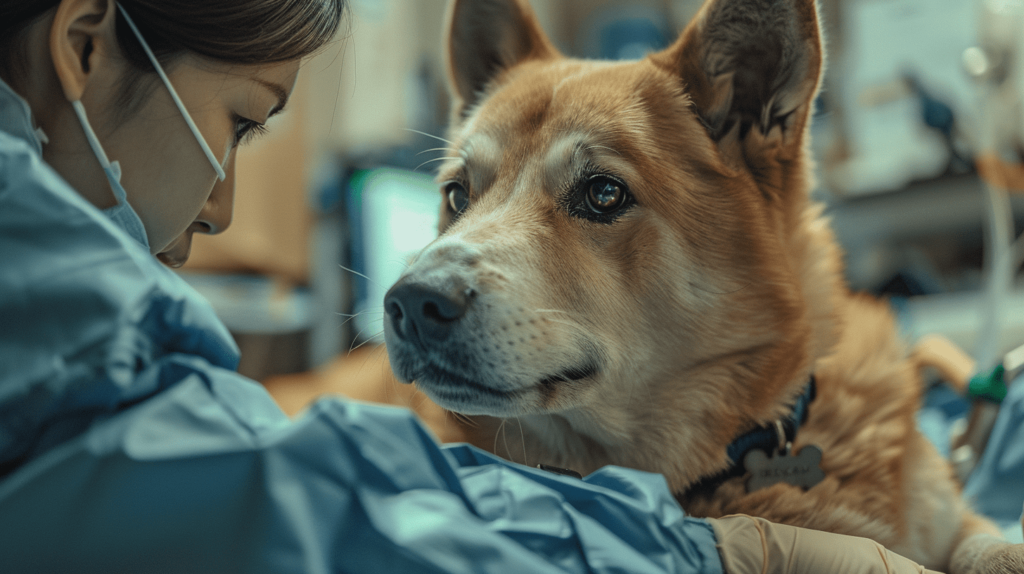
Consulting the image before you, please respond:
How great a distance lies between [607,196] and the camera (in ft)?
3.46

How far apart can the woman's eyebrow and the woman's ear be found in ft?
0.59

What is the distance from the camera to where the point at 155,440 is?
0.51m

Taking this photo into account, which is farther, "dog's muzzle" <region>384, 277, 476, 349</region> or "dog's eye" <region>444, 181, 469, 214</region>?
"dog's eye" <region>444, 181, 469, 214</region>

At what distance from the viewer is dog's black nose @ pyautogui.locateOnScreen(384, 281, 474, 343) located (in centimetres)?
85

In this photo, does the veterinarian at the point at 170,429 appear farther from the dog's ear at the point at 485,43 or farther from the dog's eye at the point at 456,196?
the dog's ear at the point at 485,43

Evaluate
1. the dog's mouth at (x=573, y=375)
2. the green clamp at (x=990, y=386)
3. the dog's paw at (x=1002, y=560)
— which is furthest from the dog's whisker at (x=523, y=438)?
the green clamp at (x=990, y=386)

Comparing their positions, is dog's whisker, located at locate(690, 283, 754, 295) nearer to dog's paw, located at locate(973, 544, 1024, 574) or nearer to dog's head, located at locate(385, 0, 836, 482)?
dog's head, located at locate(385, 0, 836, 482)

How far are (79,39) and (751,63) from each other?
0.98 metres

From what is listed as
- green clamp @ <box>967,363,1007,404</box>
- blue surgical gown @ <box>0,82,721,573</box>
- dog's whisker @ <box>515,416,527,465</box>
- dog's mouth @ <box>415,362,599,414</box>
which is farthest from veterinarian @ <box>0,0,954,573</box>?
green clamp @ <box>967,363,1007,404</box>

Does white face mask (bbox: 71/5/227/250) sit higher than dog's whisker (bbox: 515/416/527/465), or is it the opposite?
white face mask (bbox: 71/5/227/250)

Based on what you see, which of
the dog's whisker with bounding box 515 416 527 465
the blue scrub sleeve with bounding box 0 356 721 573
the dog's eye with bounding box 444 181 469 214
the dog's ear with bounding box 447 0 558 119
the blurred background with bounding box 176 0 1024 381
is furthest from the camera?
the blurred background with bounding box 176 0 1024 381

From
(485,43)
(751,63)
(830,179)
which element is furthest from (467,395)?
(830,179)

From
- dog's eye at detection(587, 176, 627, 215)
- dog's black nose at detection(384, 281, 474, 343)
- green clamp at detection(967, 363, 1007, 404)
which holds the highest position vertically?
dog's eye at detection(587, 176, 627, 215)

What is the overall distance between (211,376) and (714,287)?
774mm
